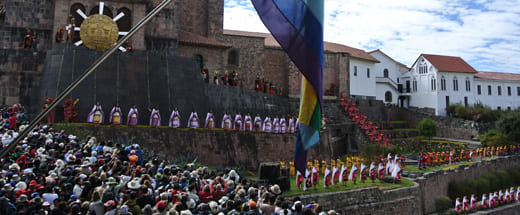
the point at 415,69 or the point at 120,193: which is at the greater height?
the point at 415,69

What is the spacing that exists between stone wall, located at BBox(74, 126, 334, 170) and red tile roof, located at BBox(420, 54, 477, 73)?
120 ft

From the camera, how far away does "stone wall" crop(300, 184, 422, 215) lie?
18.0 metres

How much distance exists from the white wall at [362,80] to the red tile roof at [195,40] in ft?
62.4

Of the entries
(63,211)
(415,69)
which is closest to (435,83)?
(415,69)

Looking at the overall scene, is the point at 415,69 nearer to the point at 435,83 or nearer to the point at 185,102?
the point at 435,83

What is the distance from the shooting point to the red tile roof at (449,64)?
181 ft

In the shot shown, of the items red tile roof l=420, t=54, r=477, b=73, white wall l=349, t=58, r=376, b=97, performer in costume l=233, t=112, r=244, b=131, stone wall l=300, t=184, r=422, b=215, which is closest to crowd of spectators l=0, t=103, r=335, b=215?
stone wall l=300, t=184, r=422, b=215

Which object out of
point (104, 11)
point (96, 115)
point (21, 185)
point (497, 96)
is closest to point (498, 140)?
point (497, 96)

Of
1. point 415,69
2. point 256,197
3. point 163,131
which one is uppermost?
point 415,69

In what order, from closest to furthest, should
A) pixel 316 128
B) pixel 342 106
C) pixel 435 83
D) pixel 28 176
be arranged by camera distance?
pixel 316 128 → pixel 28 176 → pixel 342 106 → pixel 435 83

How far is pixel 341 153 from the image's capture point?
3322 centimetres

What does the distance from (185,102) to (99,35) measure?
566 cm

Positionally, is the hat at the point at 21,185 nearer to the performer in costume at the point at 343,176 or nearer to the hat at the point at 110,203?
the hat at the point at 110,203

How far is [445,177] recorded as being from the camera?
93.6ft
